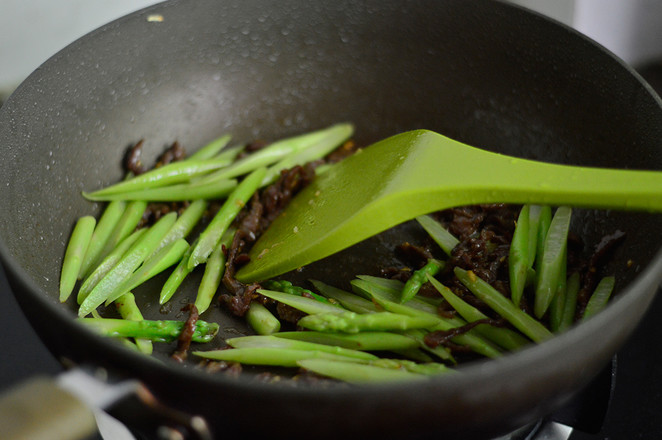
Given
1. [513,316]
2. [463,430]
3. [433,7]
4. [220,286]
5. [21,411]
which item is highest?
[433,7]

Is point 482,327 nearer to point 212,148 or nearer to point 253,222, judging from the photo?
point 253,222

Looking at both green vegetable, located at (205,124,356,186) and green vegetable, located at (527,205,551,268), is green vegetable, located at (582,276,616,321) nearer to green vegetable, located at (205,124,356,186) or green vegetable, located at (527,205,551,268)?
green vegetable, located at (527,205,551,268)

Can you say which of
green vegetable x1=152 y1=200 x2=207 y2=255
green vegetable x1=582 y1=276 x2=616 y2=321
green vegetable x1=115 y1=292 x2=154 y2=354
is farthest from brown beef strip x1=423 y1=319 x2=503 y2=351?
green vegetable x1=152 y1=200 x2=207 y2=255

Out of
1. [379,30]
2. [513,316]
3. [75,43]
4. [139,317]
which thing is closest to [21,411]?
[139,317]

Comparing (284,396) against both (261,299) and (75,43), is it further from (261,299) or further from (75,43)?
(75,43)

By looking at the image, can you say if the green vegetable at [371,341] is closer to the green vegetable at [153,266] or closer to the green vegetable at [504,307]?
the green vegetable at [504,307]

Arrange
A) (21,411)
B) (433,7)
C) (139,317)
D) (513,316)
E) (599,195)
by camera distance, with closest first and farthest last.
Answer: (21,411), (599,195), (513,316), (139,317), (433,7)
